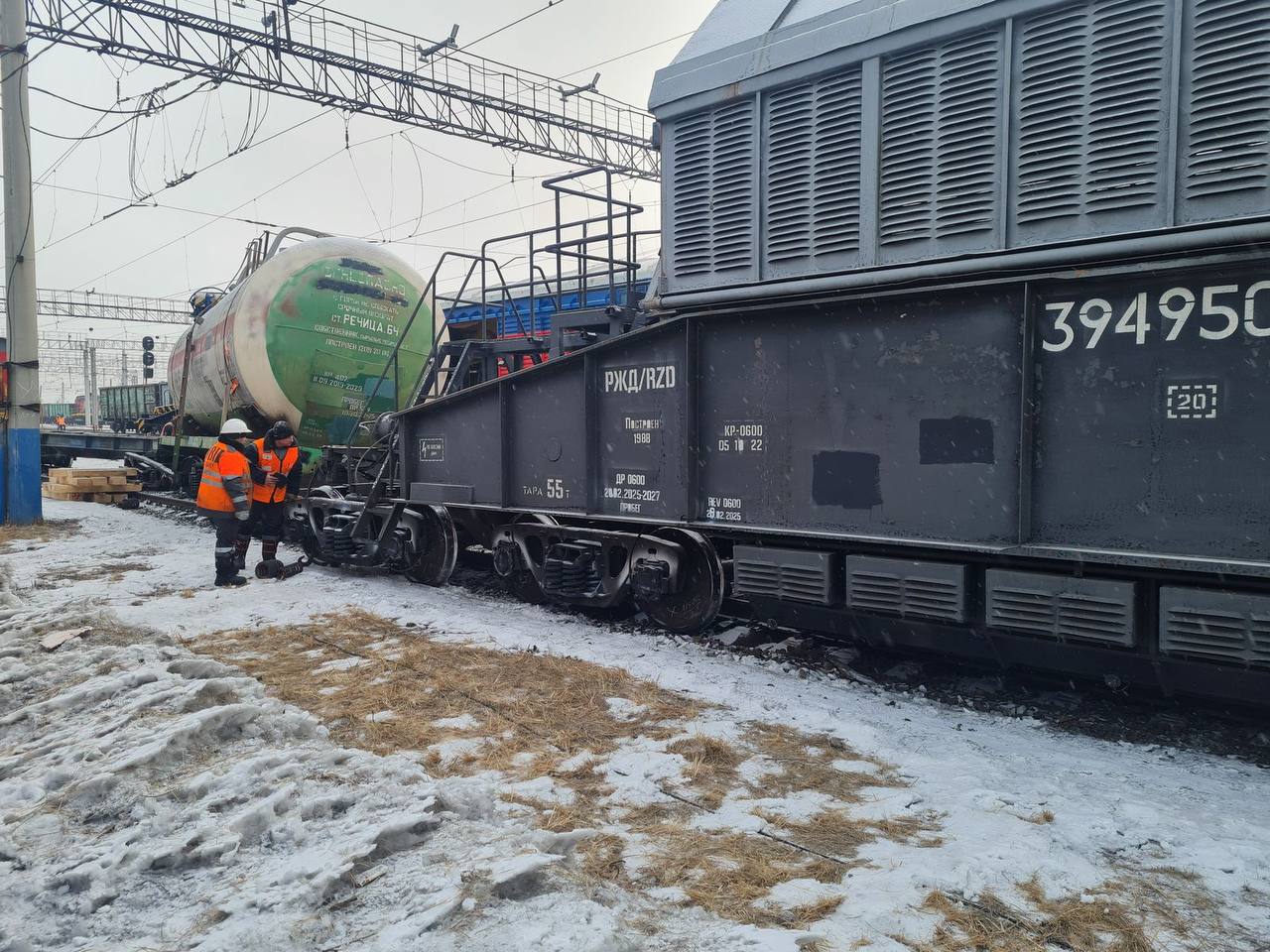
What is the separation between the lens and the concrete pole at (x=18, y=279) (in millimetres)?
13742

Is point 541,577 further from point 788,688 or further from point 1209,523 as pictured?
point 1209,523

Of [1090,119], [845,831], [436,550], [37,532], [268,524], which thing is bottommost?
[845,831]

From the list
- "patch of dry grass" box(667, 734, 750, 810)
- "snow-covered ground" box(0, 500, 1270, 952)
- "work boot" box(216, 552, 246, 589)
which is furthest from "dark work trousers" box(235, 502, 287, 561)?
"patch of dry grass" box(667, 734, 750, 810)

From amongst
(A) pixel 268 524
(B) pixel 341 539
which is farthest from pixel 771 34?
(A) pixel 268 524

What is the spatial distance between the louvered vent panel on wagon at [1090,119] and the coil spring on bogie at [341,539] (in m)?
7.36

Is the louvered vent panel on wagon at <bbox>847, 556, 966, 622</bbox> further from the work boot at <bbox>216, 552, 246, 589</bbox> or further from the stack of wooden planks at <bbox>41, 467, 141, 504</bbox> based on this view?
the stack of wooden planks at <bbox>41, 467, 141, 504</bbox>

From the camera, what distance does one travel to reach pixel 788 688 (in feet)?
17.4

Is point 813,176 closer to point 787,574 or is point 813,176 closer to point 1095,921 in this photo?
point 787,574

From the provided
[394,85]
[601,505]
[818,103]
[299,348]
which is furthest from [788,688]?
[394,85]

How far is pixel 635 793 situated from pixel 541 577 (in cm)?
388

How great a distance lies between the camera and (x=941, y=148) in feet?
16.6

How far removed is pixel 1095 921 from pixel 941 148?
13.5 feet

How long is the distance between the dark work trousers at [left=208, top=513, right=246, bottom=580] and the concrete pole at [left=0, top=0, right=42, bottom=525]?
7381mm

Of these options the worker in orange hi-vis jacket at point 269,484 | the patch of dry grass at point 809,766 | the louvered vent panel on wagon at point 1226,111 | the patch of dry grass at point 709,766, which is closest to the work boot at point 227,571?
the worker in orange hi-vis jacket at point 269,484
